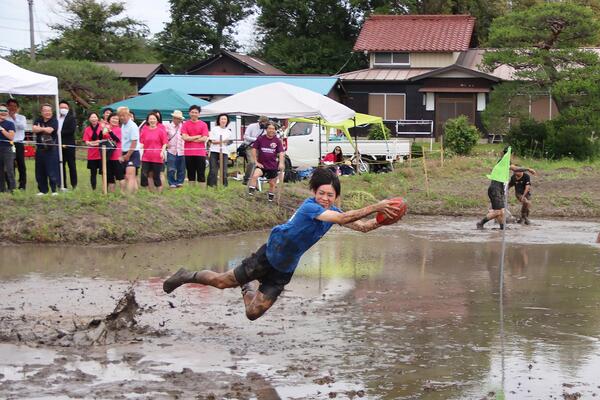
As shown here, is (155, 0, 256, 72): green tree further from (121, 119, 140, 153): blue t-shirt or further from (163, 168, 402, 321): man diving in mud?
(163, 168, 402, 321): man diving in mud

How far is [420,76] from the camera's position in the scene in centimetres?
4766

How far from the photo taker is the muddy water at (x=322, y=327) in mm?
7719

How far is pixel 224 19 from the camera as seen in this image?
66.4 m

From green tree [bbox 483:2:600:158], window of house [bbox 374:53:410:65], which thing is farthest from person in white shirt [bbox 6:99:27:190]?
window of house [bbox 374:53:410:65]

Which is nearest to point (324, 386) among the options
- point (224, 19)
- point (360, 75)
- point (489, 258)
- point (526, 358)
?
point (526, 358)

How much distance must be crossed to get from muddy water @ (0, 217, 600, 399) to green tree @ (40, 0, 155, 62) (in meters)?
44.6

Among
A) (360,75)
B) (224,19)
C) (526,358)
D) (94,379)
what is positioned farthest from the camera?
(224,19)

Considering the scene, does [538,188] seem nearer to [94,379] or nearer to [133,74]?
[94,379]

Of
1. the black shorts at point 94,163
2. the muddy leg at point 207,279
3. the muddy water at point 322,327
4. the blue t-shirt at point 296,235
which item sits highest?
the black shorts at point 94,163

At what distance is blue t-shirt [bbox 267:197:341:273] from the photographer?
328 inches

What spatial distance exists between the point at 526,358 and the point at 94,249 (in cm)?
793

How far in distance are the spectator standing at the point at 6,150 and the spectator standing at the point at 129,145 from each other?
192 cm

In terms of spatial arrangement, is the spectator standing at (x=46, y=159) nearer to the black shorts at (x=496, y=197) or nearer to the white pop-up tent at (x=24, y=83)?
the white pop-up tent at (x=24, y=83)

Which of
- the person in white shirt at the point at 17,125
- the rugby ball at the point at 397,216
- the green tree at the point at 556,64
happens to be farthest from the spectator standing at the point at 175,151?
the green tree at the point at 556,64
